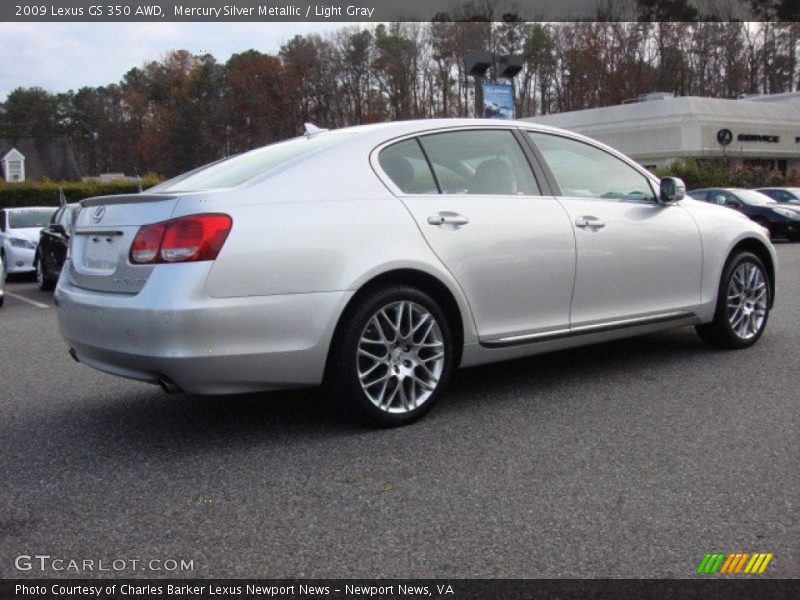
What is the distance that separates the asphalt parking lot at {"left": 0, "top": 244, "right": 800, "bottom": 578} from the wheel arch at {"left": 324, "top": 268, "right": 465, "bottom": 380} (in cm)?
43

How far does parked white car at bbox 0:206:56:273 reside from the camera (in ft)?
53.0

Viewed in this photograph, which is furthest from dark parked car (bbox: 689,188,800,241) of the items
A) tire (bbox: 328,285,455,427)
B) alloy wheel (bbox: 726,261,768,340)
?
tire (bbox: 328,285,455,427)

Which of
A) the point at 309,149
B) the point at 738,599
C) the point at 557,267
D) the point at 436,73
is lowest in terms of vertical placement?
the point at 738,599

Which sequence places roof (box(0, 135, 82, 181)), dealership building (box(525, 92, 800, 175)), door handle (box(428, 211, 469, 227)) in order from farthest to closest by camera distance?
1. roof (box(0, 135, 82, 181))
2. dealership building (box(525, 92, 800, 175))
3. door handle (box(428, 211, 469, 227))

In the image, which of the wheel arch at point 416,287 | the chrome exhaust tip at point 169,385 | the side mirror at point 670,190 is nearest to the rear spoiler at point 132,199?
the chrome exhaust tip at point 169,385

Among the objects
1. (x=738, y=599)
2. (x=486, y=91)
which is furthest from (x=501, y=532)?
(x=486, y=91)

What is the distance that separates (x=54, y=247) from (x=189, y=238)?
402 inches

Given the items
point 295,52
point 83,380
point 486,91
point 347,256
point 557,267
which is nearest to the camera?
point 347,256

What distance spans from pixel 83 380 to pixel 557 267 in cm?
330

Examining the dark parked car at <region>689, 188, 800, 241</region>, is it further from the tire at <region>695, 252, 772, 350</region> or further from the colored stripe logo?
the colored stripe logo

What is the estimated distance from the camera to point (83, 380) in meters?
5.99

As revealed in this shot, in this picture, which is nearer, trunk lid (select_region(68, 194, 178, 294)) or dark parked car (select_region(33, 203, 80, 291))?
trunk lid (select_region(68, 194, 178, 294))

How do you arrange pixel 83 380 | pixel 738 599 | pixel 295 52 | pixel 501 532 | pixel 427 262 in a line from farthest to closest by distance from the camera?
pixel 295 52 < pixel 83 380 < pixel 427 262 < pixel 501 532 < pixel 738 599

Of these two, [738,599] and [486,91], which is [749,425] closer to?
[738,599]
